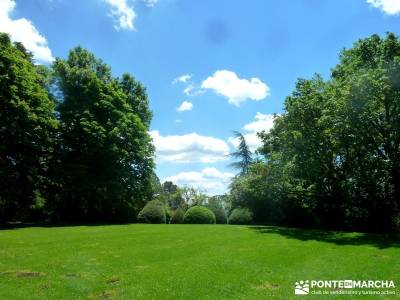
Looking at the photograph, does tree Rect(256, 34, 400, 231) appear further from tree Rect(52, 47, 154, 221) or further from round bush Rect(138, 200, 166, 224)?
tree Rect(52, 47, 154, 221)

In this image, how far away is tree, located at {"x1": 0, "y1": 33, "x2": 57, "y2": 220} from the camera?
33656 mm

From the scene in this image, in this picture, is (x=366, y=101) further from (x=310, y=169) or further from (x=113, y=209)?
(x=113, y=209)

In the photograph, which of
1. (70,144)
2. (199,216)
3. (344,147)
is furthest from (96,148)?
(344,147)

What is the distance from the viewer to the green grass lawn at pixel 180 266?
10711 mm

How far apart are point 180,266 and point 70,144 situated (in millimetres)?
31049

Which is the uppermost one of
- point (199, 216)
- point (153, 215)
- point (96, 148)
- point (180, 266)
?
point (96, 148)

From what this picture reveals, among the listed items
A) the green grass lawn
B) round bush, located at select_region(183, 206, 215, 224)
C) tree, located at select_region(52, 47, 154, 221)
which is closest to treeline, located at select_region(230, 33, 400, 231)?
round bush, located at select_region(183, 206, 215, 224)

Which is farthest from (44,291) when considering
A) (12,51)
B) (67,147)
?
(67,147)

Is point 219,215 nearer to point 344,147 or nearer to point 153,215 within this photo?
point 153,215

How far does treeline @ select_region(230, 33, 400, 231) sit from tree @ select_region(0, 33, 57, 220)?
65.1 ft

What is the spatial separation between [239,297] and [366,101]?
18.3m

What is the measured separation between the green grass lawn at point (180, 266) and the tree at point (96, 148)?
64.8 feet

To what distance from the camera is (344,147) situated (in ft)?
88.7

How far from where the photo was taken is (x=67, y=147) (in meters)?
42.1
